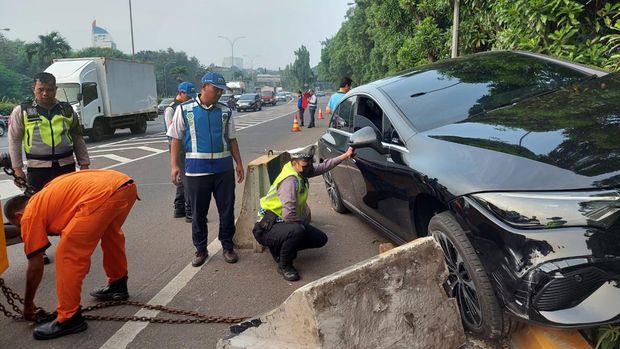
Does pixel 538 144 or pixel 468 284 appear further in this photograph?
pixel 468 284

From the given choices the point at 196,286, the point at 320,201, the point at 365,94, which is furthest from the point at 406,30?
the point at 196,286

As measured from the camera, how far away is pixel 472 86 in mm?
3688

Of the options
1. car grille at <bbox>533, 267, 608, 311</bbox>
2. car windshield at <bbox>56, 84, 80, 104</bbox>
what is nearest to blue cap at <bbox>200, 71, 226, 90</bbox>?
car grille at <bbox>533, 267, 608, 311</bbox>

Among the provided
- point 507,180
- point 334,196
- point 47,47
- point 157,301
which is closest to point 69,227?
point 157,301

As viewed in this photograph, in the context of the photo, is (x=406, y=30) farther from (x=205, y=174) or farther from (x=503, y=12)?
(x=205, y=174)

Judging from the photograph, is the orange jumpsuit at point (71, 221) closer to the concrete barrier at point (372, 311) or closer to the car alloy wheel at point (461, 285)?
the concrete barrier at point (372, 311)

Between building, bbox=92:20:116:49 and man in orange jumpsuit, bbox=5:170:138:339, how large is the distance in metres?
112

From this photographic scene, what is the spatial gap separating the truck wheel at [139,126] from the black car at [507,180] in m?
18.3

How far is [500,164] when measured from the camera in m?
2.48

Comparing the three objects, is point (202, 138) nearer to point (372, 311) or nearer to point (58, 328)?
point (58, 328)

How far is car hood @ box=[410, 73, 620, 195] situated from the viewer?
7.41 feet

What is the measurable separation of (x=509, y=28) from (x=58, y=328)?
6151 millimetres

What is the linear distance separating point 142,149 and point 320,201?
9.33m

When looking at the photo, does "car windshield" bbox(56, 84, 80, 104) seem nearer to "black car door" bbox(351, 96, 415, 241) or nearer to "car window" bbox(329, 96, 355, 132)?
"car window" bbox(329, 96, 355, 132)
